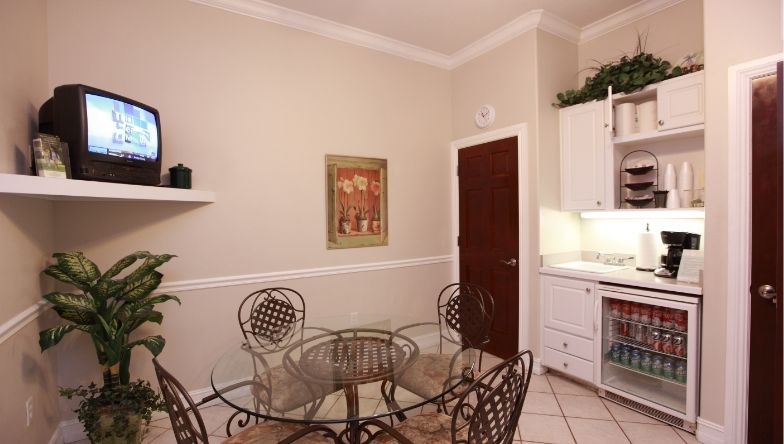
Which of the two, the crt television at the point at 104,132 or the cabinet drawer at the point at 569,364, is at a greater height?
the crt television at the point at 104,132

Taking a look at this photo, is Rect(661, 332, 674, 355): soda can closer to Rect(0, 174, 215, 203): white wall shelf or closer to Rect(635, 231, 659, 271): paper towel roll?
Rect(635, 231, 659, 271): paper towel roll

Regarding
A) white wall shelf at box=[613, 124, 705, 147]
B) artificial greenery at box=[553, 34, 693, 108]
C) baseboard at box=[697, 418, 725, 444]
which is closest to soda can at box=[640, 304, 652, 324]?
baseboard at box=[697, 418, 725, 444]

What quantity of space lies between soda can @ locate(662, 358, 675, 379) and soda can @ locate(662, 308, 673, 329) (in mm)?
249

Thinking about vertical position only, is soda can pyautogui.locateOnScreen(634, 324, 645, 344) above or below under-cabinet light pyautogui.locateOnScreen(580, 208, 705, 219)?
below

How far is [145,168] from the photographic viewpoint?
2193 mm

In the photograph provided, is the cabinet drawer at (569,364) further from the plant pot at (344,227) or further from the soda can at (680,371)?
the plant pot at (344,227)

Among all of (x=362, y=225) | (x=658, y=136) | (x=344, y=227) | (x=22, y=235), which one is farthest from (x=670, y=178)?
(x=22, y=235)

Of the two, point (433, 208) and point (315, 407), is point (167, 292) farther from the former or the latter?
point (433, 208)

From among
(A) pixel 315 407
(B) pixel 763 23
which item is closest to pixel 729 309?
(B) pixel 763 23

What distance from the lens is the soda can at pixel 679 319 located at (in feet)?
7.58

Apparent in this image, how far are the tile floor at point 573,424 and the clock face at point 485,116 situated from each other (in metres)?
2.43

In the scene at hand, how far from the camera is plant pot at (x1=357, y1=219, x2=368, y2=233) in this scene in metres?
3.36

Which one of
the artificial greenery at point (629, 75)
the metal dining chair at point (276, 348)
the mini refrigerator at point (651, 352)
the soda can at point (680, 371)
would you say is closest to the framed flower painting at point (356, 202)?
the metal dining chair at point (276, 348)

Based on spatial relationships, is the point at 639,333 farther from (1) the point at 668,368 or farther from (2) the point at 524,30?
(2) the point at 524,30
